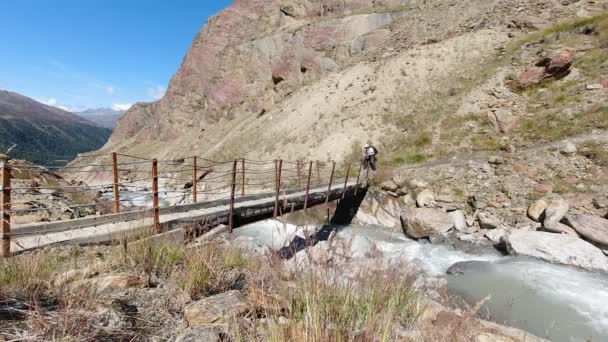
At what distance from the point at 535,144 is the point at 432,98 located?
25.0 ft

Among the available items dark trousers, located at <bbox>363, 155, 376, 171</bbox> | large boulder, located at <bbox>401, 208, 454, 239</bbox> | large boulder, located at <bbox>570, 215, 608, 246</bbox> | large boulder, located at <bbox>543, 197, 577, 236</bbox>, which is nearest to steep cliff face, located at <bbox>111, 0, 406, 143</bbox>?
dark trousers, located at <bbox>363, 155, 376, 171</bbox>

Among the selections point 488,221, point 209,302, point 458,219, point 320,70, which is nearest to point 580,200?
point 488,221

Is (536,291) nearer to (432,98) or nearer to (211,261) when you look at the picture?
(211,261)

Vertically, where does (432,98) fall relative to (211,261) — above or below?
above

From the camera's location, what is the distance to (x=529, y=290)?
8.73m

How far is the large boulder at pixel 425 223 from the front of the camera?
1316cm

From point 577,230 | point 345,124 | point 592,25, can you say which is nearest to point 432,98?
point 345,124

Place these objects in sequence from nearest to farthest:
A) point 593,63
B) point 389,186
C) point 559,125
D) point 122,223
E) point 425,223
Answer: point 122,223 < point 425,223 < point 559,125 < point 389,186 < point 593,63

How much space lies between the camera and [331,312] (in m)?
2.57

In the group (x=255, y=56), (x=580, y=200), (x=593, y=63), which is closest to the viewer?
→ (x=580, y=200)

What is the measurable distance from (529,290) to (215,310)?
356 inches

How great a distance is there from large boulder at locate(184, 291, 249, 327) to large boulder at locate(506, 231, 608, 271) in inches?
437

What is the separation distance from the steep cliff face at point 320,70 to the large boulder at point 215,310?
1901 centimetres

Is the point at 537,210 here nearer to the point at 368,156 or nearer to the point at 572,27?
the point at 368,156
